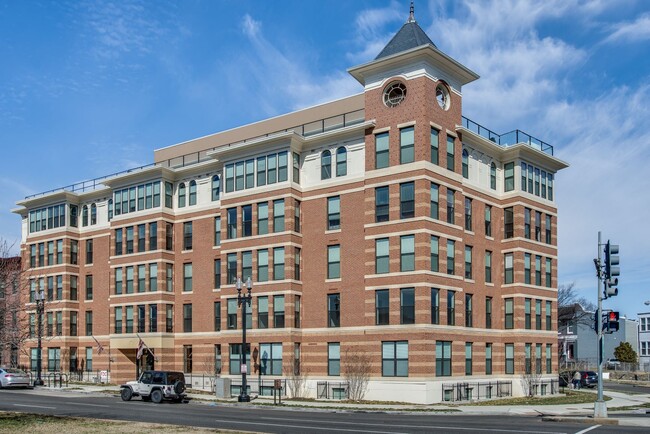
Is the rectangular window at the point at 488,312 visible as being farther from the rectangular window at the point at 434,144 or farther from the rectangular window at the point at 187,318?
the rectangular window at the point at 187,318

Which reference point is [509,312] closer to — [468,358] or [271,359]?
[468,358]

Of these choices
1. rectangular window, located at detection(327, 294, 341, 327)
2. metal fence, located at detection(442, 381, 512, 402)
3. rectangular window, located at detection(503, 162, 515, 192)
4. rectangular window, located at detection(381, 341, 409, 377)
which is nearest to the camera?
rectangular window, located at detection(381, 341, 409, 377)

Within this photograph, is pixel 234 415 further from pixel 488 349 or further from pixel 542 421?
pixel 488 349

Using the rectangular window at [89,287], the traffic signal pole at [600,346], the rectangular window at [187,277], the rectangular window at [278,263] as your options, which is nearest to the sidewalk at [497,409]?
the traffic signal pole at [600,346]

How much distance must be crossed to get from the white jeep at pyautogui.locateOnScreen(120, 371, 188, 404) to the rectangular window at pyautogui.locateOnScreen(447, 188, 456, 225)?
61.4 ft

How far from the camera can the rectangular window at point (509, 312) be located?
50625mm

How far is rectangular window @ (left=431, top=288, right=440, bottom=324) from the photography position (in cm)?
4339

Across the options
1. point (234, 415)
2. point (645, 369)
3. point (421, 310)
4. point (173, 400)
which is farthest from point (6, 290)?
point (645, 369)

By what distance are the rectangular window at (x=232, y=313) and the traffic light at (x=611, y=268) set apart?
26073mm

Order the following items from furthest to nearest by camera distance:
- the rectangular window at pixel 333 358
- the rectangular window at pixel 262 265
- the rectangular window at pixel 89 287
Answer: the rectangular window at pixel 89 287, the rectangular window at pixel 262 265, the rectangular window at pixel 333 358

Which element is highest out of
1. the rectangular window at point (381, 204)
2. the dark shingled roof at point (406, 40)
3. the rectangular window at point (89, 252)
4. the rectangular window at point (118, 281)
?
the dark shingled roof at point (406, 40)

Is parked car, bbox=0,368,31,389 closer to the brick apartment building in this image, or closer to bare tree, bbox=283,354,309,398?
the brick apartment building

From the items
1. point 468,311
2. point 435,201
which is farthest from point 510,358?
point 435,201

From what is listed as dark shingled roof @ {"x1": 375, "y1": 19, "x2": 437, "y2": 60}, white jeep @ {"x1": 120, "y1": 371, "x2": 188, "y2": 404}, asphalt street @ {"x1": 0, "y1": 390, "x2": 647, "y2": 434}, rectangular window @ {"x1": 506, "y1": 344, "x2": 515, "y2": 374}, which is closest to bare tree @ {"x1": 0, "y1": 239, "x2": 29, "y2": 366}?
asphalt street @ {"x1": 0, "y1": 390, "x2": 647, "y2": 434}
